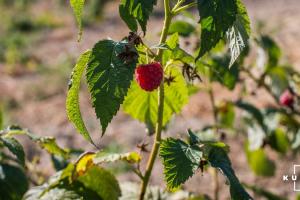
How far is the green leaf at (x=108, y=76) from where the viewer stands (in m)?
1.18

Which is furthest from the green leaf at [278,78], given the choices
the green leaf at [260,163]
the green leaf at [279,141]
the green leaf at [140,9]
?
the green leaf at [140,9]

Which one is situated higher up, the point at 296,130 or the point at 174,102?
the point at 174,102

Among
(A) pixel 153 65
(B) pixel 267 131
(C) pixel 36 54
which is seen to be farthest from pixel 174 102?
(C) pixel 36 54

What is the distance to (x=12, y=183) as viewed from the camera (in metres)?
1.87

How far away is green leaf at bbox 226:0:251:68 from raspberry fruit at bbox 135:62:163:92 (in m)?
0.17

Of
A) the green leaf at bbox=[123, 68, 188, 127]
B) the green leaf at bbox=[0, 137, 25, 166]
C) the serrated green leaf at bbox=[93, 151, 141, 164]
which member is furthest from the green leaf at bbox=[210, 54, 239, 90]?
the green leaf at bbox=[0, 137, 25, 166]

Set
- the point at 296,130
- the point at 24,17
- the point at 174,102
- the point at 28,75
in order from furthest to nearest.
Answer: the point at 24,17, the point at 28,75, the point at 296,130, the point at 174,102

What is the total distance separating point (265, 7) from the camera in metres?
9.73

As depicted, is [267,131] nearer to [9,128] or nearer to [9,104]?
[9,128]

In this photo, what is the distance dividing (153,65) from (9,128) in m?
0.63

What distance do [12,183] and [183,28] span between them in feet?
2.69

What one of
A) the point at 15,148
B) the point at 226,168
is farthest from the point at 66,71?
the point at 226,168

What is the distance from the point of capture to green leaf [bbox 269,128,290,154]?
2.54 m

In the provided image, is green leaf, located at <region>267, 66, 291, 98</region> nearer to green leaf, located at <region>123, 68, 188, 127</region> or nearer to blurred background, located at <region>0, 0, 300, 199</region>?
blurred background, located at <region>0, 0, 300, 199</region>
